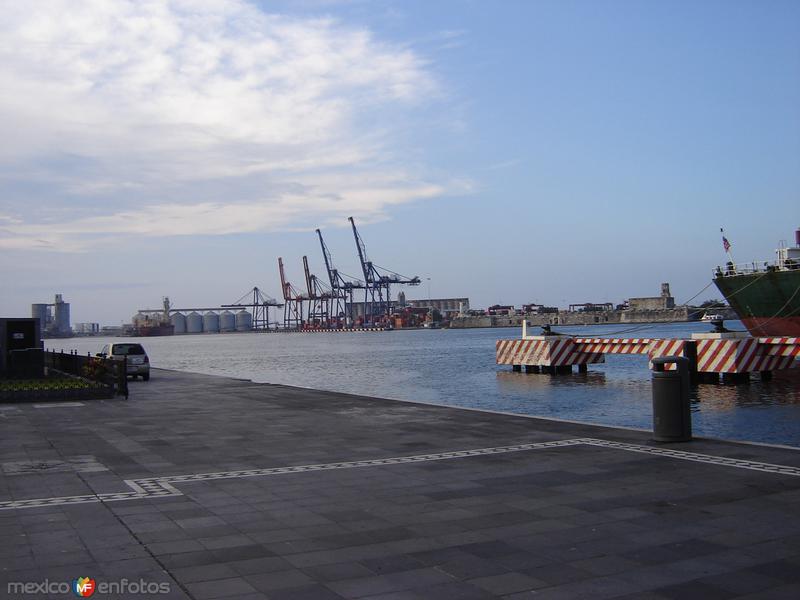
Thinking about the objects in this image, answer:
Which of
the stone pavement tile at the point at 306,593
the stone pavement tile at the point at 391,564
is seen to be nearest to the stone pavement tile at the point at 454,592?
the stone pavement tile at the point at 391,564

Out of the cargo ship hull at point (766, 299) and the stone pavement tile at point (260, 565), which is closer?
the stone pavement tile at point (260, 565)

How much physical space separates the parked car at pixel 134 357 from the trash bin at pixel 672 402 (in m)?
24.2

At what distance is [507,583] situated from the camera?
5.89 metres

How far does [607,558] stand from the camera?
6.45m

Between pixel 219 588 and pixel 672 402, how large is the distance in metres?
8.25

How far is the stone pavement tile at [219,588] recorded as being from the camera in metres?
5.67

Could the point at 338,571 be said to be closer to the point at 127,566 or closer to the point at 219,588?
the point at 219,588

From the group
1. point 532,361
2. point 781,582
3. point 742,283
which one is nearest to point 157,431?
point 781,582

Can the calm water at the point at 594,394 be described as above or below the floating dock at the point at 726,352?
below

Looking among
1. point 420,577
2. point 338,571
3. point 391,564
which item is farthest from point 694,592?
point 338,571

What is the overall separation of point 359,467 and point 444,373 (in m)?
37.7

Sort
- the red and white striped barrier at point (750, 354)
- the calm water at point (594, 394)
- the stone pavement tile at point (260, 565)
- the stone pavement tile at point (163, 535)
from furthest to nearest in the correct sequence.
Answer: the red and white striped barrier at point (750, 354) < the calm water at point (594, 394) < the stone pavement tile at point (163, 535) < the stone pavement tile at point (260, 565)

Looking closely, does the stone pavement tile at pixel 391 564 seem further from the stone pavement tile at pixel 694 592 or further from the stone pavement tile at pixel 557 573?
the stone pavement tile at pixel 694 592

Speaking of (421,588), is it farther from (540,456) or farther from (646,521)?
(540,456)
